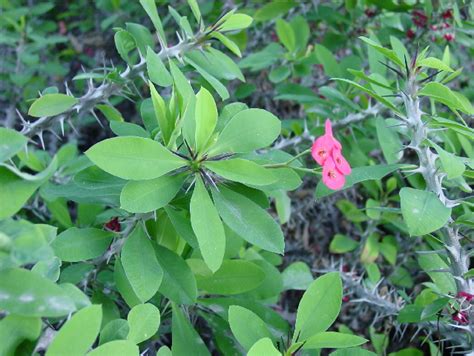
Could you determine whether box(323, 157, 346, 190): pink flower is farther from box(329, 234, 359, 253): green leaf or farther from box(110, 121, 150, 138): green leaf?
box(329, 234, 359, 253): green leaf

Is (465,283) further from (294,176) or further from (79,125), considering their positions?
(79,125)

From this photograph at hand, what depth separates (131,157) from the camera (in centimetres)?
98

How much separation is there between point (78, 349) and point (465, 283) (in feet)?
2.56

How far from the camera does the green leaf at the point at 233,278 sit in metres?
1.28

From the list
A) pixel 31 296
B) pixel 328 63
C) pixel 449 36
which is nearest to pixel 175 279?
pixel 31 296

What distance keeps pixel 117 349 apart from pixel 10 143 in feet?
1.08

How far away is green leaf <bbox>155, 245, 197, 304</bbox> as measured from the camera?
117 centimetres

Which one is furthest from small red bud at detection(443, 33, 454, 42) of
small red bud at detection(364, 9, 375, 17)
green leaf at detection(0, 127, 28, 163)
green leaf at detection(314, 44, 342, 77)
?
green leaf at detection(0, 127, 28, 163)

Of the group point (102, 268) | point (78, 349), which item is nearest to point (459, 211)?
point (102, 268)

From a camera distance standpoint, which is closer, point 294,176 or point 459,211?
point 294,176

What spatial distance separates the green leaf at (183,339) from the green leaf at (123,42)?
1.95 feet

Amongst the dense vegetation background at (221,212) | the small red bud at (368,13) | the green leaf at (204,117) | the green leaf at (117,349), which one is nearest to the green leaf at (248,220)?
the dense vegetation background at (221,212)

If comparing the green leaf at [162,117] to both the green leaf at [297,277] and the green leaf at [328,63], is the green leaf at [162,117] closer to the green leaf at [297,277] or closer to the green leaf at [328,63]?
the green leaf at [297,277]

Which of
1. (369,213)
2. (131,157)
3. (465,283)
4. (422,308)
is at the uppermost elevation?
(131,157)
